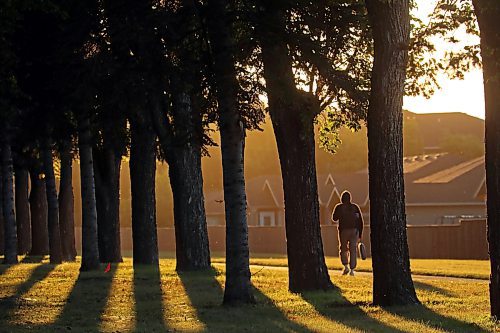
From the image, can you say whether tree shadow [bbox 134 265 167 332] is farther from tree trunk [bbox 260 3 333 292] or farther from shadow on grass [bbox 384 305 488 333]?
shadow on grass [bbox 384 305 488 333]

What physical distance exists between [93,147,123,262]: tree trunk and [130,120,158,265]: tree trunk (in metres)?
1.89

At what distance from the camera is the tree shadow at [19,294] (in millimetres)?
16672

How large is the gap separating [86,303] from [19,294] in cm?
281

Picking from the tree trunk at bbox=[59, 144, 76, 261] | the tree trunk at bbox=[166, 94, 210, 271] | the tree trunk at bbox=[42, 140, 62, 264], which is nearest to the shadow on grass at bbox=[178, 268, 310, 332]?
the tree trunk at bbox=[166, 94, 210, 271]

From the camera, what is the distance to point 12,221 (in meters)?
32.0

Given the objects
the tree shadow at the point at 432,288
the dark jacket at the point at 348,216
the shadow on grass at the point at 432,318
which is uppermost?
the dark jacket at the point at 348,216

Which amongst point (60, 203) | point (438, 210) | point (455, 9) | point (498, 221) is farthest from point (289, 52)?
point (438, 210)

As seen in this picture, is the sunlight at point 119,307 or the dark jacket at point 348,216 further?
the dark jacket at point 348,216

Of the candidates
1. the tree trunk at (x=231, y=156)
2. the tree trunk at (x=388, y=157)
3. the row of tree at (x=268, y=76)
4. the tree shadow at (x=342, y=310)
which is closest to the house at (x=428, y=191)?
the row of tree at (x=268, y=76)

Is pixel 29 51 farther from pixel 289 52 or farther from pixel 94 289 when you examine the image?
pixel 289 52

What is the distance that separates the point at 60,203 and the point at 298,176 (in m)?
17.1

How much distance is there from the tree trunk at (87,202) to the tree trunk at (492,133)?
13.8m

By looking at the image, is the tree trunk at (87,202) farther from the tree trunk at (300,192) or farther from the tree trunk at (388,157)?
the tree trunk at (388,157)

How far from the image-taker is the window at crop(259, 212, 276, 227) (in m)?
76.4
